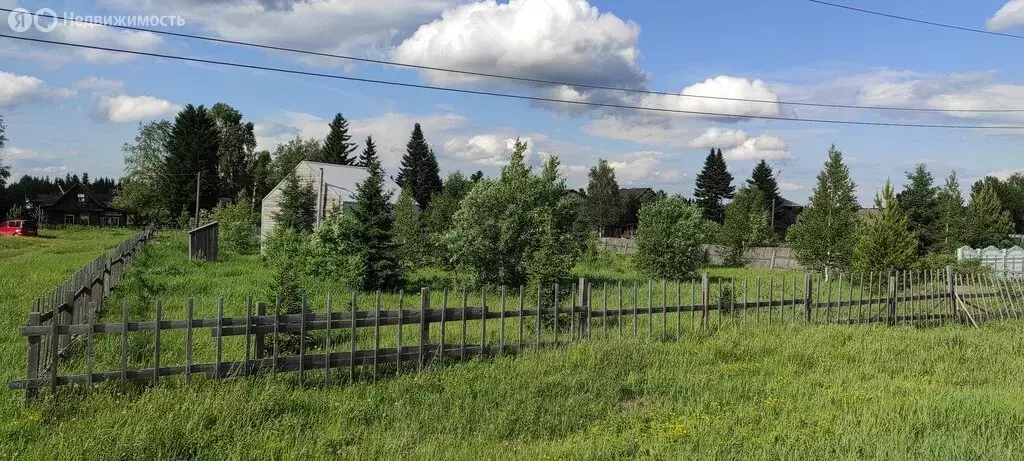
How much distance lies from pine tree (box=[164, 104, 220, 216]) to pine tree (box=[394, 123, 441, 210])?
2080 cm

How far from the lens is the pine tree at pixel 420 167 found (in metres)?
79.4

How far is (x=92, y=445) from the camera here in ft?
16.6

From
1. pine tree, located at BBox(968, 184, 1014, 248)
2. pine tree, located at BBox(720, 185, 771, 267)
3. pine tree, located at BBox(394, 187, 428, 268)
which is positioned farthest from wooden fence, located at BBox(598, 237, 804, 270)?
pine tree, located at BBox(394, 187, 428, 268)

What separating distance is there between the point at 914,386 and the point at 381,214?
44.4ft

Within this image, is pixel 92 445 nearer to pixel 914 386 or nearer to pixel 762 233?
pixel 914 386

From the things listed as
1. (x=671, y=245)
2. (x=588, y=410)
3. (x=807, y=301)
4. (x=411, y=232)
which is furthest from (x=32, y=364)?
(x=671, y=245)

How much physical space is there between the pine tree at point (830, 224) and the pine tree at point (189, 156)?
60.4 meters

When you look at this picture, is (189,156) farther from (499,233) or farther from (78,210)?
(499,233)

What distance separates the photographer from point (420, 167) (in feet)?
262

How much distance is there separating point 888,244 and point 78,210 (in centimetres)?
8879

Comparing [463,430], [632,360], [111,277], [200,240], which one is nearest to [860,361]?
[632,360]

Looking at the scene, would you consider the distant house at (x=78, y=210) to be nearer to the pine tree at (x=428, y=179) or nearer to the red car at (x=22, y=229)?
the red car at (x=22, y=229)

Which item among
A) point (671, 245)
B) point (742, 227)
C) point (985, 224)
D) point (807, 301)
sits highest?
point (985, 224)

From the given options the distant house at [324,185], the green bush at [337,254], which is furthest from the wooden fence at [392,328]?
the distant house at [324,185]
